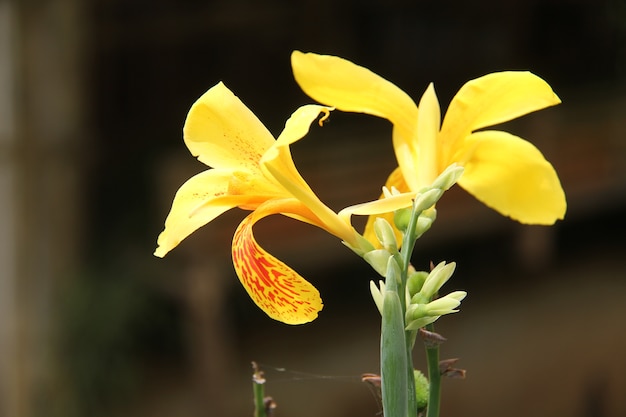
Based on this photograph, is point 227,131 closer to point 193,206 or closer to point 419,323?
point 193,206

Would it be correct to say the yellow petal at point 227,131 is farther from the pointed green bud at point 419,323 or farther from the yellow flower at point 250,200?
the pointed green bud at point 419,323

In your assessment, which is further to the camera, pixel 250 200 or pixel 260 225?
pixel 260 225

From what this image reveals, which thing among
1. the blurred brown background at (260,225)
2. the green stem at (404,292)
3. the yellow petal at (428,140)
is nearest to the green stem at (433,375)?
the green stem at (404,292)

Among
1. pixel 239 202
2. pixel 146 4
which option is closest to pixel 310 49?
pixel 146 4

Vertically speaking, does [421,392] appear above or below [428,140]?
below

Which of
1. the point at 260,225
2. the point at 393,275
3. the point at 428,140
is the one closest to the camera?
the point at 393,275

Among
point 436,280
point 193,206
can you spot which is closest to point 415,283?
point 436,280

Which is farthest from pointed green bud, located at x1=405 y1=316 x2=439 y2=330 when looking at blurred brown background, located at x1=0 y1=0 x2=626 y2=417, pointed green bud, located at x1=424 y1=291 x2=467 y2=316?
blurred brown background, located at x1=0 y1=0 x2=626 y2=417
